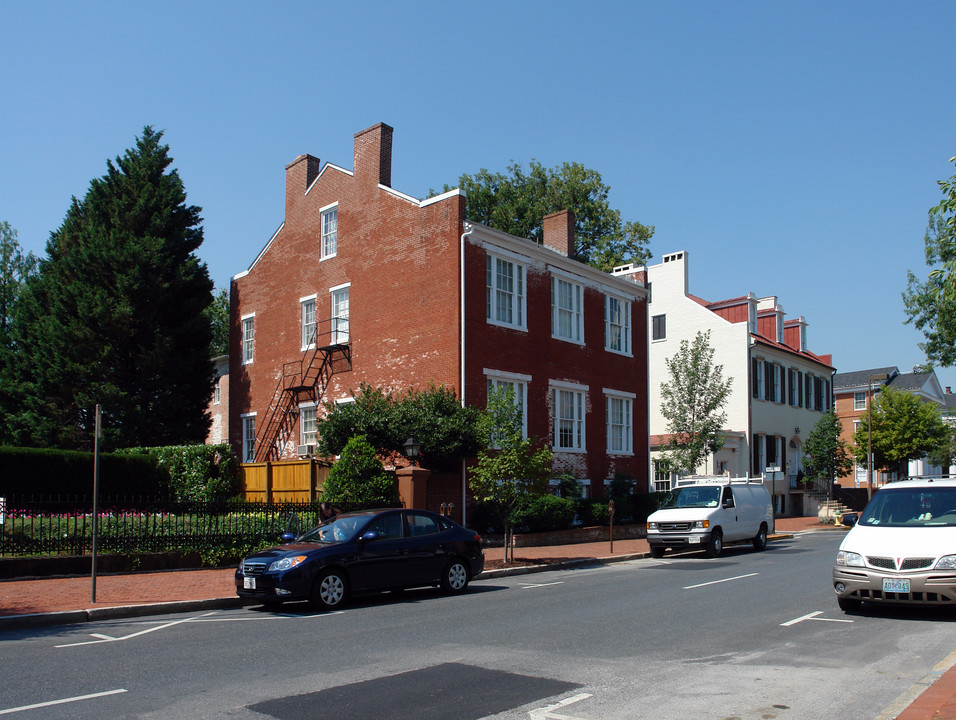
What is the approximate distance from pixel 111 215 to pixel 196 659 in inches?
1078

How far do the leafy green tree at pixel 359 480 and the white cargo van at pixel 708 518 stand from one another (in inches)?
276

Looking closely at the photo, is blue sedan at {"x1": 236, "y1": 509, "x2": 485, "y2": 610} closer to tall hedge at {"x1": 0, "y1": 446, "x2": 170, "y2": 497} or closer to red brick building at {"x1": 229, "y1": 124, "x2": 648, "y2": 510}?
red brick building at {"x1": 229, "y1": 124, "x2": 648, "y2": 510}

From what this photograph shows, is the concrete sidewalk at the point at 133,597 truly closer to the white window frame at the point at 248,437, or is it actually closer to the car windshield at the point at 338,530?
the car windshield at the point at 338,530

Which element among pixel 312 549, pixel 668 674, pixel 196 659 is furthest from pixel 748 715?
pixel 312 549

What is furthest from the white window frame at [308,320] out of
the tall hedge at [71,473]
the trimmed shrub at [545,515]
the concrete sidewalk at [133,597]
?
the concrete sidewalk at [133,597]

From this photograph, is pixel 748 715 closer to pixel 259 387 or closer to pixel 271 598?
pixel 271 598

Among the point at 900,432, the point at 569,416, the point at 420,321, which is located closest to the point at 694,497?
the point at 569,416

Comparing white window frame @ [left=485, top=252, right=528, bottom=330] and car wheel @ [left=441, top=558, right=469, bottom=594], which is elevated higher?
white window frame @ [left=485, top=252, right=528, bottom=330]

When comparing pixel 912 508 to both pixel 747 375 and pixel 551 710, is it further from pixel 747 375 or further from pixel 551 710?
pixel 747 375

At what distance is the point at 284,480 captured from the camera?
82.5ft

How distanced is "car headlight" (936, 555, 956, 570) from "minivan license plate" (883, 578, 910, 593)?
399mm

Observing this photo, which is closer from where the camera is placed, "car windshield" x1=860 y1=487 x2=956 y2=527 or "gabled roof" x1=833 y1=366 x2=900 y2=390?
"car windshield" x1=860 y1=487 x2=956 y2=527

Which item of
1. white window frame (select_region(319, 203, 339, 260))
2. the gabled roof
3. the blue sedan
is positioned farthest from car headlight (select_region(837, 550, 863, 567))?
the gabled roof

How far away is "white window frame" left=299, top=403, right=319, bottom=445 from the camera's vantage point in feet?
95.5
